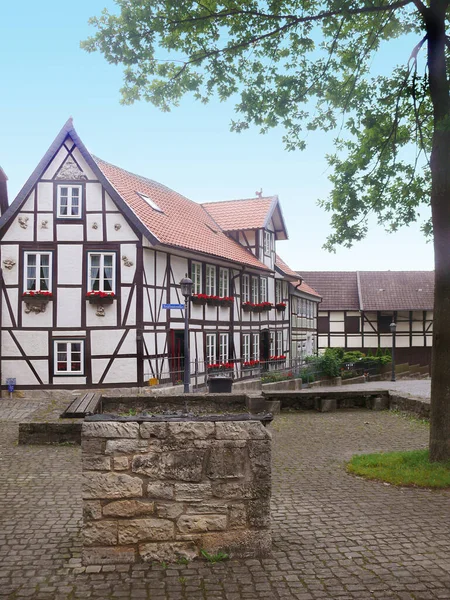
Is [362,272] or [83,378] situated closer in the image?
[83,378]

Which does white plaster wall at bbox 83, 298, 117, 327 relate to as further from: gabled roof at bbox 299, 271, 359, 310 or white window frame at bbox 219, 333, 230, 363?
gabled roof at bbox 299, 271, 359, 310

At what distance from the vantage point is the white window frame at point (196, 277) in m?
24.0

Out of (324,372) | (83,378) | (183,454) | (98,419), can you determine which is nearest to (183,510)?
(183,454)

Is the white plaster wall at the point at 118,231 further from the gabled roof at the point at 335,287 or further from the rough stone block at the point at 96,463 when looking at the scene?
the gabled roof at the point at 335,287

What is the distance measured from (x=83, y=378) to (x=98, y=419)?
1622 centimetres

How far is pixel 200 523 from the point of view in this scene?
4.75 metres

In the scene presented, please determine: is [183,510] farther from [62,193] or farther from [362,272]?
[362,272]

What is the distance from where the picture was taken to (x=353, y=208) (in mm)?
9609

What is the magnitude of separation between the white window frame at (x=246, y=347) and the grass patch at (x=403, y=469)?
64.5 feet

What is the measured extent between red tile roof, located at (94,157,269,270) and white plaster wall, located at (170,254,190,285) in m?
0.60

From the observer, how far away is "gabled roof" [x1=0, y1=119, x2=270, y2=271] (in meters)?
20.7

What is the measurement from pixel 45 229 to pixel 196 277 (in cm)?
612

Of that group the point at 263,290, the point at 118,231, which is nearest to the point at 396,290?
the point at 263,290

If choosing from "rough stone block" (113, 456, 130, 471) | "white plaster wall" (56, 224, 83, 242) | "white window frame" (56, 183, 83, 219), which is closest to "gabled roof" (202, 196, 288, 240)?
"white window frame" (56, 183, 83, 219)
